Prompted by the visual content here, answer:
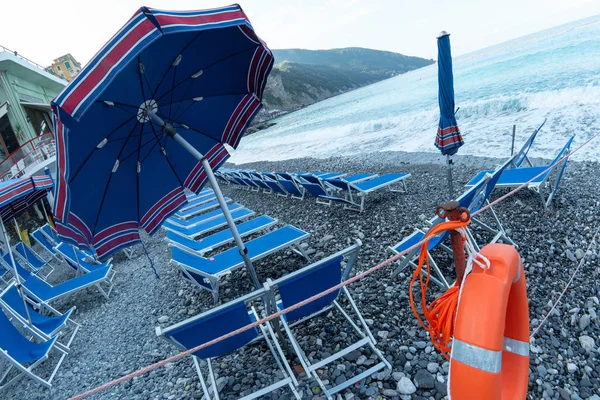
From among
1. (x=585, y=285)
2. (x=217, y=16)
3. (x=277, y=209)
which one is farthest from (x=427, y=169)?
(x=217, y=16)

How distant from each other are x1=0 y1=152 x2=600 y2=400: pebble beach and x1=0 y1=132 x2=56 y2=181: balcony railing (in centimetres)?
997

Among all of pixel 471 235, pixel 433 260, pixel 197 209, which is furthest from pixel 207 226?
pixel 471 235

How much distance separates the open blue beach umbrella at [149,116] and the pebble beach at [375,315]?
43.2 inches

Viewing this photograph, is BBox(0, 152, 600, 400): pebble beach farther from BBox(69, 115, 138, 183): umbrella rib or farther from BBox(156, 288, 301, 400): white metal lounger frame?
BBox(69, 115, 138, 183): umbrella rib

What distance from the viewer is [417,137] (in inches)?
585

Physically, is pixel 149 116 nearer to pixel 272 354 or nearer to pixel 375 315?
pixel 272 354

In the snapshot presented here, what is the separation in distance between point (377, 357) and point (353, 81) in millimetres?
156337

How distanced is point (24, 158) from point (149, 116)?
48.5 ft

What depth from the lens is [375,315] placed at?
10.1 ft

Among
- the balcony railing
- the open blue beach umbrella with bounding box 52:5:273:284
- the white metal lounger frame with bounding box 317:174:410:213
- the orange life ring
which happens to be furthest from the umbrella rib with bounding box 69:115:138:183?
the balcony railing

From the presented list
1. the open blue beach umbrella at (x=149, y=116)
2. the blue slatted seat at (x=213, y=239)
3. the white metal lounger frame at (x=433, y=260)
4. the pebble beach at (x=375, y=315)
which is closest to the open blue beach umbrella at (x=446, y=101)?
the white metal lounger frame at (x=433, y=260)

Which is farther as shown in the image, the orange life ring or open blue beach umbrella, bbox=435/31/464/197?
open blue beach umbrella, bbox=435/31/464/197

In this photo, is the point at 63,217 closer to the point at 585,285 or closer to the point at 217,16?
the point at 217,16

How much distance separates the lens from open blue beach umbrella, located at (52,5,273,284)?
1.49 meters
